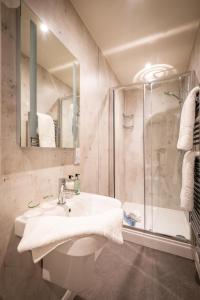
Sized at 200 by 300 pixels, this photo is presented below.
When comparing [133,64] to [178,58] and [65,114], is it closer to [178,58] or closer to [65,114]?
[178,58]

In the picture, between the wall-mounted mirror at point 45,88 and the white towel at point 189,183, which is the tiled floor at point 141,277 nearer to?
the white towel at point 189,183

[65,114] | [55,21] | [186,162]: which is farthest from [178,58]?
[65,114]

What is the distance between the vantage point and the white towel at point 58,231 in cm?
56

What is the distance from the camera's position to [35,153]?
0.93 m

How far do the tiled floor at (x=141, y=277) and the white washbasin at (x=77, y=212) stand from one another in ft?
2.13

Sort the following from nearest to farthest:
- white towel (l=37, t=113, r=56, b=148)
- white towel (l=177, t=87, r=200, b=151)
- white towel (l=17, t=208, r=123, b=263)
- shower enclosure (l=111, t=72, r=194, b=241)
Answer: white towel (l=17, t=208, r=123, b=263)
white towel (l=37, t=113, r=56, b=148)
white towel (l=177, t=87, r=200, b=151)
shower enclosure (l=111, t=72, r=194, b=241)

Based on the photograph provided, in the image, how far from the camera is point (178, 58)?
196cm

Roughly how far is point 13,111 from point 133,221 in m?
1.87

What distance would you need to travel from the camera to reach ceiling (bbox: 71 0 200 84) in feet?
4.32

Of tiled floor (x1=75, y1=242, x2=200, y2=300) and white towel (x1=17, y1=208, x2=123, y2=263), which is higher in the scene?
white towel (x1=17, y1=208, x2=123, y2=263)

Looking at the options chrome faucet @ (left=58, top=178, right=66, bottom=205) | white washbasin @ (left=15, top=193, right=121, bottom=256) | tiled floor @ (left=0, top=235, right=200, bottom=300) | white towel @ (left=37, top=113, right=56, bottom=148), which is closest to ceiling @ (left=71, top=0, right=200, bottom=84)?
white towel @ (left=37, top=113, right=56, bottom=148)

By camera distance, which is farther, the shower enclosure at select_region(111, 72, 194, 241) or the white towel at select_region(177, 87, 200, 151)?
the shower enclosure at select_region(111, 72, 194, 241)

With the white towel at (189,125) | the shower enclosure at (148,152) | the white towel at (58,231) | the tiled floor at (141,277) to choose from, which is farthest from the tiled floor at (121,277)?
the white towel at (189,125)

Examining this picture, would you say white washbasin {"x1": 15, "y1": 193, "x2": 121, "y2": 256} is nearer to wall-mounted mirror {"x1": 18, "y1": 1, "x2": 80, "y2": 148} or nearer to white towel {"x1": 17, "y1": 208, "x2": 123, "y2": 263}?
white towel {"x1": 17, "y1": 208, "x2": 123, "y2": 263}
